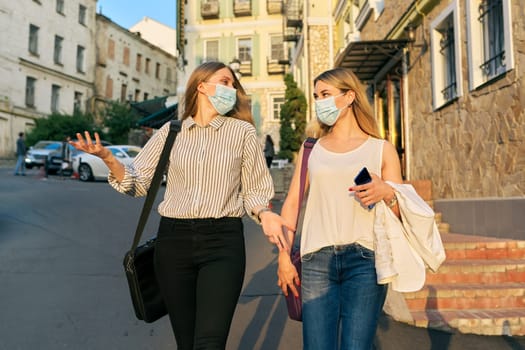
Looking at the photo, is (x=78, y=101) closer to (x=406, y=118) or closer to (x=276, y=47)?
(x=276, y=47)

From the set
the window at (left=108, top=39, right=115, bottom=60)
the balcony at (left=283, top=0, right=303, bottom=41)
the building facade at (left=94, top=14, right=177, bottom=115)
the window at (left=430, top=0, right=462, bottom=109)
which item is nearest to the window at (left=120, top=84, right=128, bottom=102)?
the building facade at (left=94, top=14, right=177, bottom=115)

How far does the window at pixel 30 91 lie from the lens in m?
34.0

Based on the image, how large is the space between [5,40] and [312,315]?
117 feet

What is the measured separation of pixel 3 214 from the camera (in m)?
9.60

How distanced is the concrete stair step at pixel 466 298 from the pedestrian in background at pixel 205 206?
3.16m

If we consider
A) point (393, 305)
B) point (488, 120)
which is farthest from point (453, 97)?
point (393, 305)

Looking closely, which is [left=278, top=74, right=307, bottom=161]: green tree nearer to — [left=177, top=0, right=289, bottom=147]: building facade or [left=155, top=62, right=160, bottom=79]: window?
[left=177, top=0, right=289, bottom=147]: building facade

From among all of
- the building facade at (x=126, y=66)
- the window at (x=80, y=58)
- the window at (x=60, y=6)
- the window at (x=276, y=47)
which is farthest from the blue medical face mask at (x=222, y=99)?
the building facade at (x=126, y=66)

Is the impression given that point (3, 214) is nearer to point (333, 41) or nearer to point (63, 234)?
point (63, 234)

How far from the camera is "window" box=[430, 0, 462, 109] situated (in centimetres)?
873

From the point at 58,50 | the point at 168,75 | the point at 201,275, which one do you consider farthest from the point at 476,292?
the point at 168,75

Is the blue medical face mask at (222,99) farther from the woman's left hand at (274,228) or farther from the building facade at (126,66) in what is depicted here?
the building facade at (126,66)

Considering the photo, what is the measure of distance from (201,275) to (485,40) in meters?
6.93

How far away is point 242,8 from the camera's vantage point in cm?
2959
